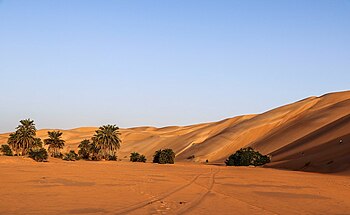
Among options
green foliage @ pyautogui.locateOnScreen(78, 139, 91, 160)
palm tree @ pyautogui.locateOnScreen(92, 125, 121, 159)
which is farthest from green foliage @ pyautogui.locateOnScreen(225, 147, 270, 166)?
green foliage @ pyautogui.locateOnScreen(78, 139, 91, 160)

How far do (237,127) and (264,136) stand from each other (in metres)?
13.6

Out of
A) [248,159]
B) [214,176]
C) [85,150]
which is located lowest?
[214,176]

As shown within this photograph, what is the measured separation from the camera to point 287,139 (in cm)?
8094

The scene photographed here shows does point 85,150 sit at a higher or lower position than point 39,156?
higher

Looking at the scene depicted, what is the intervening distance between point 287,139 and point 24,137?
45.0 m

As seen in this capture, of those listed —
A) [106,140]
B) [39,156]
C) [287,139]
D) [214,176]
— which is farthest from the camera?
[287,139]

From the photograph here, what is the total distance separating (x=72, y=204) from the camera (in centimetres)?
1526

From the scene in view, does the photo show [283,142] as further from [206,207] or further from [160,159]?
[206,207]

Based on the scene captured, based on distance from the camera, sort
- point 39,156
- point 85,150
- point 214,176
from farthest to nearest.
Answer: point 85,150 < point 39,156 < point 214,176

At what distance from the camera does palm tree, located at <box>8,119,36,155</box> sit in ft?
212

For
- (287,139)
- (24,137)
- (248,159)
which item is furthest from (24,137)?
(287,139)

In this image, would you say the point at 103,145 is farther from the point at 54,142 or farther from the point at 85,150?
the point at 54,142

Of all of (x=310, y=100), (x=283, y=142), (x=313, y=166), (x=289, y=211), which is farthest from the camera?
(x=310, y=100)

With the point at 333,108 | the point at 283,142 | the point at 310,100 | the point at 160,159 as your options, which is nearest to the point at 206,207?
the point at 160,159
